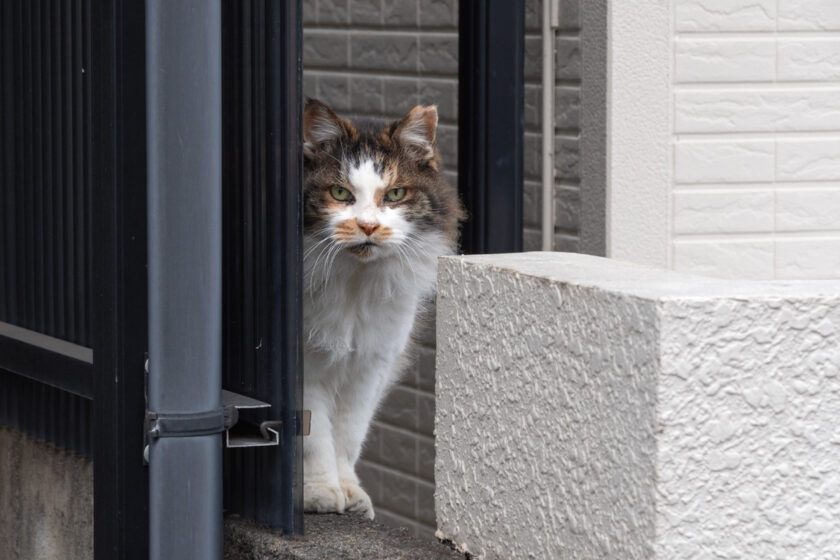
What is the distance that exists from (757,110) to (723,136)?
15cm

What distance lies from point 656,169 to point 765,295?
2.69 meters

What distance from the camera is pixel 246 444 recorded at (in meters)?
2.20

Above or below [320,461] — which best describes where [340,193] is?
above

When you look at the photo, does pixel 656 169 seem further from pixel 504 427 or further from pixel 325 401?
pixel 504 427

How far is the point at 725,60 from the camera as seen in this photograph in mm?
4168

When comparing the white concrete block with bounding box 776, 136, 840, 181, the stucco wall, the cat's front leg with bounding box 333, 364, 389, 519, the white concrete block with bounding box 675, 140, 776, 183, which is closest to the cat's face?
the cat's front leg with bounding box 333, 364, 389, 519

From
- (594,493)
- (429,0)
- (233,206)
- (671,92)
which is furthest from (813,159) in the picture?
(594,493)

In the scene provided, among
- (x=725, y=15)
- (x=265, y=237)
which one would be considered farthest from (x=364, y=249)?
(x=725, y=15)

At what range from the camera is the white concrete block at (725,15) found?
4109 millimetres

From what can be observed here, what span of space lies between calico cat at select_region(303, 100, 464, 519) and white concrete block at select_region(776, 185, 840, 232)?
1378 millimetres

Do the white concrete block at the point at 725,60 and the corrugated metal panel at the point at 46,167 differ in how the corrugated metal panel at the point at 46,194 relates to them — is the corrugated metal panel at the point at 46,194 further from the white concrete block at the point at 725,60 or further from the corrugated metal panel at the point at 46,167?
the white concrete block at the point at 725,60

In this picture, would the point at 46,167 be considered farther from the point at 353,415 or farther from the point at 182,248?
the point at 353,415

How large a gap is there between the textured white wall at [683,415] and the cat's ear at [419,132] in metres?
1.63

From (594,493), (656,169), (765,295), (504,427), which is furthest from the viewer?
(656,169)
